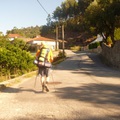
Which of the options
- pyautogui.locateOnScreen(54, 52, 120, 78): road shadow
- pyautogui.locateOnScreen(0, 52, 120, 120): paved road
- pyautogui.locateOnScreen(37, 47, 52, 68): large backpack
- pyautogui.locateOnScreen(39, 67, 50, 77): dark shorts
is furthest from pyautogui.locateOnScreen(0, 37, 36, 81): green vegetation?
pyautogui.locateOnScreen(0, 52, 120, 120): paved road

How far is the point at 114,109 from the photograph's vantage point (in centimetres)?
719

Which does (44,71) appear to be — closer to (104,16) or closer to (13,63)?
(13,63)

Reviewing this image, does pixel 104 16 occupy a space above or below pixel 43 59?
above

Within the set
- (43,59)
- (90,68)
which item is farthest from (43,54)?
(90,68)

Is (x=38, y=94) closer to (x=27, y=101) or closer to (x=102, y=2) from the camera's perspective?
(x=27, y=101)

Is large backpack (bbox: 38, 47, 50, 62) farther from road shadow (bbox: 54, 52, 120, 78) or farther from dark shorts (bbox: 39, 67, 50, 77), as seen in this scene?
road shadow (bbox: 54, 52, 120, 78)

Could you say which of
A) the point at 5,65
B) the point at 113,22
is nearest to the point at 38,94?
the point at 5,65

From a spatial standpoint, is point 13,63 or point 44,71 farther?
point 13,63

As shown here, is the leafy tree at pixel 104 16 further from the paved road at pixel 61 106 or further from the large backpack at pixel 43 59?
the paved road at pixel 61 106

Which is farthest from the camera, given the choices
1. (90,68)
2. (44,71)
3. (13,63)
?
(90,68)

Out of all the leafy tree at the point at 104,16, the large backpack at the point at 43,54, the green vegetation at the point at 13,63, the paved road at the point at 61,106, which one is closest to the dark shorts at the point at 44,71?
the large backpack at the point at 43,54

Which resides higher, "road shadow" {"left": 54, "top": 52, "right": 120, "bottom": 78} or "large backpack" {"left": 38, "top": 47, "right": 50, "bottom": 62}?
"large backpack" {"left": 38, "top": 47, "right": 50, "bottom": 62}

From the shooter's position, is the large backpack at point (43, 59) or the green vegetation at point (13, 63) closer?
the large backpack at point (43, 59)

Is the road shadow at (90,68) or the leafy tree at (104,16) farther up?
the leafy tree at (104,16)
